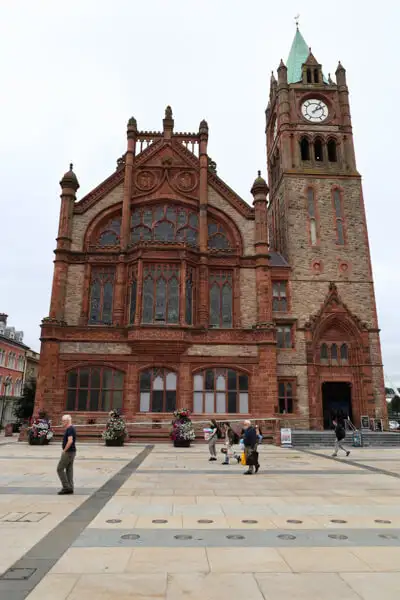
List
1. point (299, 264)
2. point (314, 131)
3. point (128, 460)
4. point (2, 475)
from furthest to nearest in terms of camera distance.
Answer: point (314, 131)
point (299, 264)
point (128, 460)
point (2, 475)

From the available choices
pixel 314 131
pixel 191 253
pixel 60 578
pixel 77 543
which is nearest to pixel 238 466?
pixel 77 543

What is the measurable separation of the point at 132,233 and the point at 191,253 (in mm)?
5962

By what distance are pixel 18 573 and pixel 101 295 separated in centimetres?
3012

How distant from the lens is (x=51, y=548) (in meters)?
6.69

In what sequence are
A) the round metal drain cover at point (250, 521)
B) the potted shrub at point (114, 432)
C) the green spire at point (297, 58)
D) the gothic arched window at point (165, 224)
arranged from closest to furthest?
the round metal drain cover at point (250, 521) → the potted shrub at point (114, 432) → the gothic arched window at point (165, 224) → the green spire at point (297, 58)

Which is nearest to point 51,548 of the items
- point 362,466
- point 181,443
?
point 362,466

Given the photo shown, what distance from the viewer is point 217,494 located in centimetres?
1148

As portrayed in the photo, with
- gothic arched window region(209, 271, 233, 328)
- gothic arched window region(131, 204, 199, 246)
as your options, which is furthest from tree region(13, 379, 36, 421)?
gothic arched window region(209, 271, 233, 328)

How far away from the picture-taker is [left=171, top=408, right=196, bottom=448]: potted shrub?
2720 cm

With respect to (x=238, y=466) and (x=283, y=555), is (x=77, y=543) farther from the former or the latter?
(x=238, y=466)

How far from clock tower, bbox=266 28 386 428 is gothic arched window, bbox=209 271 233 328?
513 centimetres

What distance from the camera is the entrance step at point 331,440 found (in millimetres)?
29328

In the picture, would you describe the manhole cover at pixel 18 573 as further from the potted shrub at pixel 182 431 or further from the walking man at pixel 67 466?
the potted shrub at pixel 182 431

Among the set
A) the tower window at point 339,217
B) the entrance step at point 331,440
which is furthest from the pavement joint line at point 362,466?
the tower window at point 339,217
